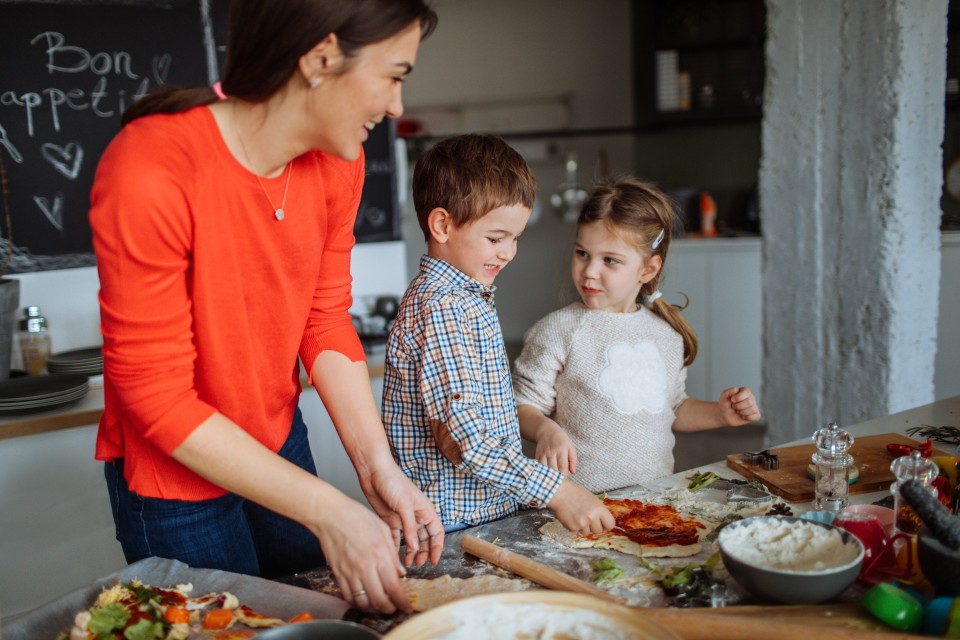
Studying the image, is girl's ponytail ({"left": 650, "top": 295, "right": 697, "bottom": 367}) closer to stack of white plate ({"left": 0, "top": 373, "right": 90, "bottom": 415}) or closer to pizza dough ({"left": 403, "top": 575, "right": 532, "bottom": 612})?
pizza dough ({"left": 403, "top": 575, "right": 532, "bottom": 612})

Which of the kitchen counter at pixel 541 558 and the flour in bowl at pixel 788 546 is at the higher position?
the flour in bowl at pixel 788 546

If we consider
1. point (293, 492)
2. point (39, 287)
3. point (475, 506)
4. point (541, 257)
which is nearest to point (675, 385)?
point (475, 506)

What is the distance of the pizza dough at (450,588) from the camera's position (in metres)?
1.15

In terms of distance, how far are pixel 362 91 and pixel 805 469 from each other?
45.2 inches

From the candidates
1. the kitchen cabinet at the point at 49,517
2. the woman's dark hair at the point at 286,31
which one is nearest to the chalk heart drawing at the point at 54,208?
the kitchen cabinet at the point at 49,517

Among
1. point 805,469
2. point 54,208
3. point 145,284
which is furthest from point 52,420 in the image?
point 805,469

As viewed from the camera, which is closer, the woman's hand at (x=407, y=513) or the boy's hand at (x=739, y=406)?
the woman's hand at (x=407, y=513)

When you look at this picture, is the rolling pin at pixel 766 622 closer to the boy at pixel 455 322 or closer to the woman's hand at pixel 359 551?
the woman's hand at pixel 359 551

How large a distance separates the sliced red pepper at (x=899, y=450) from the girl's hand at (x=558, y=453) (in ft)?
2.27

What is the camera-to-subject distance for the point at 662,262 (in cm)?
206

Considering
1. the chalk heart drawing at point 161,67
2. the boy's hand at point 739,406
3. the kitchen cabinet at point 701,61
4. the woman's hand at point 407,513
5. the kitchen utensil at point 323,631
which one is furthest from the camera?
the kitchen cabinet at point 701,61

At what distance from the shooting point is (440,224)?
161 centimetres

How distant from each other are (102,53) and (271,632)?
261cm

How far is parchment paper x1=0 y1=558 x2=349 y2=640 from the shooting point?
1107mm
